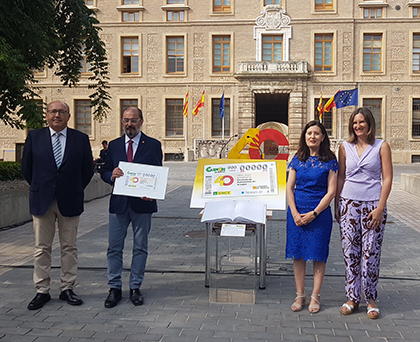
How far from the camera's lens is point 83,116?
3775cm

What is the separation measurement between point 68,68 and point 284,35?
85.8 ft

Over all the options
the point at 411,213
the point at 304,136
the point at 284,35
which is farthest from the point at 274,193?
the point at 284,35

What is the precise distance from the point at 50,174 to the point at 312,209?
2.58 metres

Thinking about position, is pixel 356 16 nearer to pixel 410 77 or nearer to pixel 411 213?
pixel 410 77

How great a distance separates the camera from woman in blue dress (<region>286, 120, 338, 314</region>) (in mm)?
4762

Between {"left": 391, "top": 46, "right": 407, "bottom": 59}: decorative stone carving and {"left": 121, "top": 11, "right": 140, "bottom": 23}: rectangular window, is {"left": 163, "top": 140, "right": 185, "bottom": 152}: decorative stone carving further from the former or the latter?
{"left": 391, "top": 46, "right": 407, "bottom": 59}: decorative stone carving

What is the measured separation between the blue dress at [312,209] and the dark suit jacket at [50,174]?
86.2 inches

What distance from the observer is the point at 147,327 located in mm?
4293

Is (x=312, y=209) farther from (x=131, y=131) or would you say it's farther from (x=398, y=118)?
(x=398, y=118)

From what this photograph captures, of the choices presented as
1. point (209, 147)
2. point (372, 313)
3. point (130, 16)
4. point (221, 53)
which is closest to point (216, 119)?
point (209, 147)

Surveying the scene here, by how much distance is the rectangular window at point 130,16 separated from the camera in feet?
121

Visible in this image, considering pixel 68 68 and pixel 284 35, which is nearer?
pixel 68 68

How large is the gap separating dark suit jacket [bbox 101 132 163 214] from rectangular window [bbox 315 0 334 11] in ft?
111

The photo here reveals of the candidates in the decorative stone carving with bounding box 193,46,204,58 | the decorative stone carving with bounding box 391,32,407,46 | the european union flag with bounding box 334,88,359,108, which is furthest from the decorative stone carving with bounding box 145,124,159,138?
the decorative stone carving with bounding box 391,32,407,46
